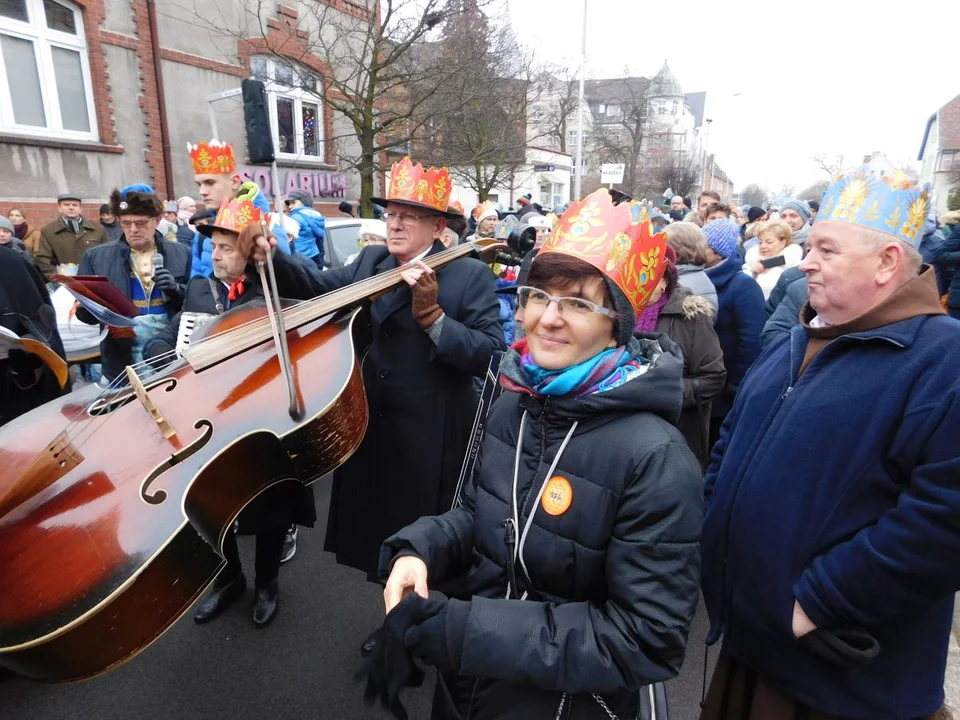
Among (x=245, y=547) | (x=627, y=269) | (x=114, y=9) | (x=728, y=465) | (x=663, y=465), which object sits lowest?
(x=245, y=547)

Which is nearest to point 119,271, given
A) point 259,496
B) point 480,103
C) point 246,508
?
point 246,508

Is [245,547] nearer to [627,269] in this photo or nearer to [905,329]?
[627,269]

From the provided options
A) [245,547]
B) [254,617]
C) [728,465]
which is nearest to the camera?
[728,465]

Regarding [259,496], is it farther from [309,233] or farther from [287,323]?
[309,233]

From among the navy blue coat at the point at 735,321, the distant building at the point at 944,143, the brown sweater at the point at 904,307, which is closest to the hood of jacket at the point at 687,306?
the navy blue coat at the point at 735,321

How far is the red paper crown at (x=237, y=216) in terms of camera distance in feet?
9.31

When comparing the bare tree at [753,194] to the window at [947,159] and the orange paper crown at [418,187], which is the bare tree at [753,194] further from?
the orange paper crown at [418,187]

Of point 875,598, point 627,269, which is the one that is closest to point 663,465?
point 627,269

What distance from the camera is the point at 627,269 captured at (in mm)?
1437

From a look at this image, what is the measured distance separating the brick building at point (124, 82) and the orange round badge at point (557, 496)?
342 inches

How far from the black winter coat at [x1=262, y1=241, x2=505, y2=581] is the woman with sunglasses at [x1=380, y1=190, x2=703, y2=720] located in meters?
1.14

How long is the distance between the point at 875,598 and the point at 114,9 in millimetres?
13487

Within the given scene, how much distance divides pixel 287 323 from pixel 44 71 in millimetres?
10804

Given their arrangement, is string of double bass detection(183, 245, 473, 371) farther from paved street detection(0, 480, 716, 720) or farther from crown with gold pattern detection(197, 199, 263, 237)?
paved street detection(0, 480, 716, 720)
